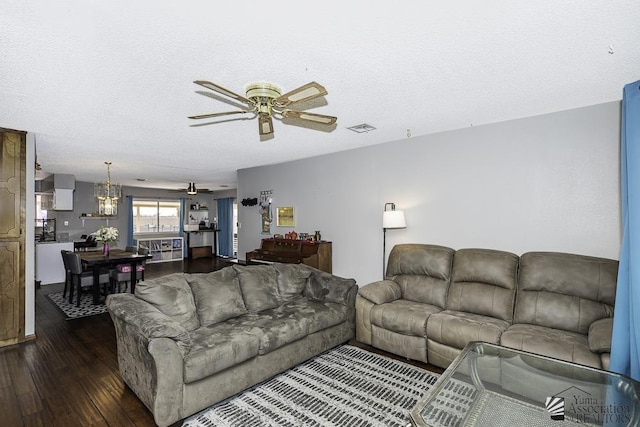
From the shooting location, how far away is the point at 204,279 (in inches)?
128

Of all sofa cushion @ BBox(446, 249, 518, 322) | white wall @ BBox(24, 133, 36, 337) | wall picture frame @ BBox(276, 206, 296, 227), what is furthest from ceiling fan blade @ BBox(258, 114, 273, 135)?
wall picture frame @ BBox(276, 206, 296, 227)

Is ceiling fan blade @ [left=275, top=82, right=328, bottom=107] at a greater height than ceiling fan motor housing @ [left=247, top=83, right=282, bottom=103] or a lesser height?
lesser

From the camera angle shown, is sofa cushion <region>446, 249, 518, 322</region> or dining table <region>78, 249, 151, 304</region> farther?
dining table <region>78, 249, 151, 304</region>

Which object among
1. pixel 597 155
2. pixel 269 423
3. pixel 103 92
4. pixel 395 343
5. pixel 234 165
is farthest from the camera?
pixel 234 165

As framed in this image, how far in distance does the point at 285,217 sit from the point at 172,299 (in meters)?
3.66

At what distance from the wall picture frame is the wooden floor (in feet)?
10.00

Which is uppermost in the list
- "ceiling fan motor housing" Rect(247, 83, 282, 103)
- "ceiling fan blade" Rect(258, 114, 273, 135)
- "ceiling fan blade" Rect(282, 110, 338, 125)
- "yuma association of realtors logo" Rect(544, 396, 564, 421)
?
"ceiling fan motor housing" Rect(247, 83, 282, 103)

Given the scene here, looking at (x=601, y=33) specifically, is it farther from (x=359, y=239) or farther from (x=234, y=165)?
(x=234, y=165)

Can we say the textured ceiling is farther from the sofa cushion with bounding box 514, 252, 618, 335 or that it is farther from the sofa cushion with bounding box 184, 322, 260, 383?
the sofa cushion with bounding box 184, 322, 260, 383

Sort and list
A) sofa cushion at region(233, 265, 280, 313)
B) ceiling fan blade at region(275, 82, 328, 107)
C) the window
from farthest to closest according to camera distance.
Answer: the window
sofa cushion at region(233, 265, 280, 313)
ceiling fan blade at region(275, 82, 328, 107)

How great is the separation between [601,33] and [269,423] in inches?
132

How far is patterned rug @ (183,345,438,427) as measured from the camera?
233cm

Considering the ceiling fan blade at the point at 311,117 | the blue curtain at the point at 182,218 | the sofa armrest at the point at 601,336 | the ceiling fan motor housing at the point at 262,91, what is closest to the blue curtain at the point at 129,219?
the blue curtain at the point at 182,218

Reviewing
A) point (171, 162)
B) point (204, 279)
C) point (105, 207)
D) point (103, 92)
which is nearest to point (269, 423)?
point (204, 279)
